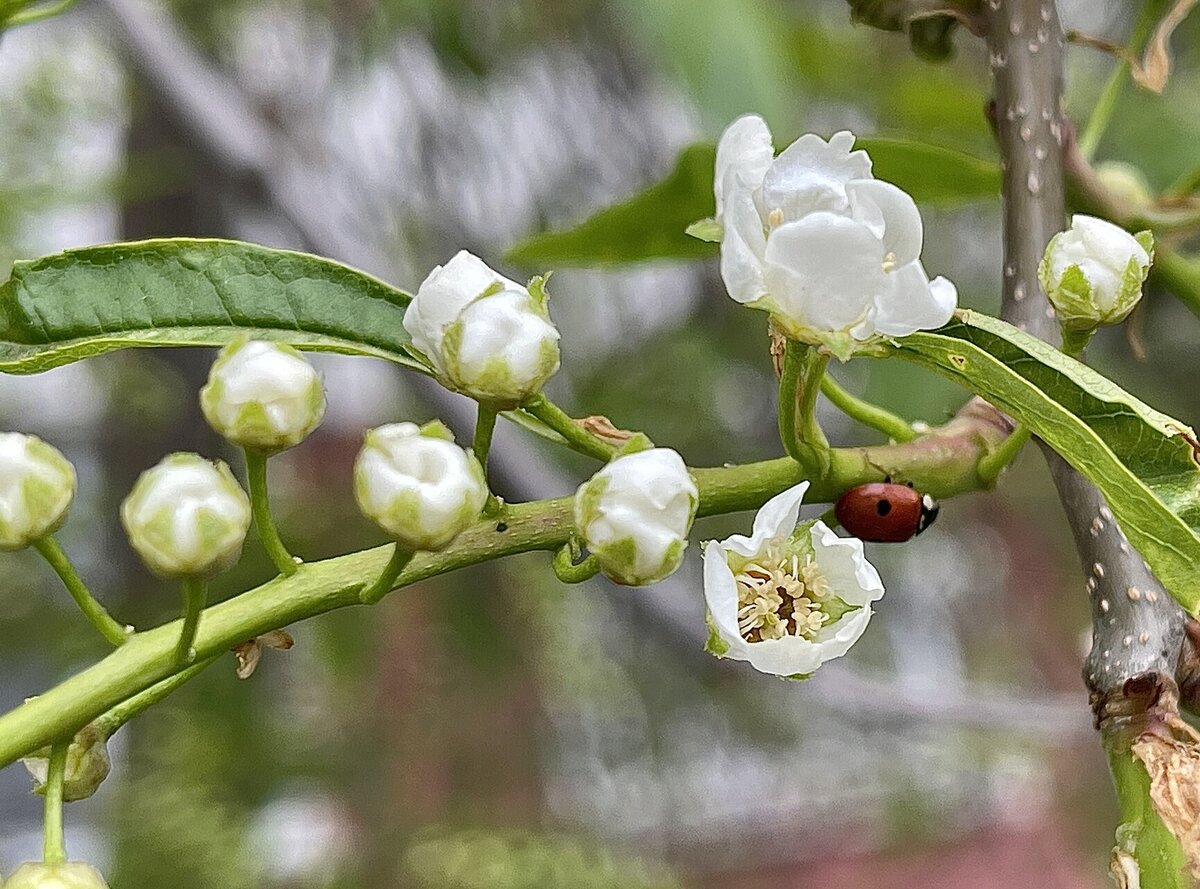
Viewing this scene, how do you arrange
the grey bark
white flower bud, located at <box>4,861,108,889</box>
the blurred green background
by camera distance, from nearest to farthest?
1. white flower bud, located at <box>4,861,108,889</box>
2. the grey bark
3. the blurred green background

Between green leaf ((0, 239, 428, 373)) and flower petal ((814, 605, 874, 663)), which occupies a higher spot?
green leaf ((0, 239, 428, 373))

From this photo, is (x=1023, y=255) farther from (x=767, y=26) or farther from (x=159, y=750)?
(x=159, y=750)

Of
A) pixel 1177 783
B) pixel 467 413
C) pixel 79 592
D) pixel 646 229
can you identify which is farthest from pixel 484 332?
pixel 467 413

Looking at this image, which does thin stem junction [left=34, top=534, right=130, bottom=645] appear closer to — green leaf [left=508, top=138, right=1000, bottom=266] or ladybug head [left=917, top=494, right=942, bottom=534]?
ladybug head [left=917, top=494, right=942, bottom=534]

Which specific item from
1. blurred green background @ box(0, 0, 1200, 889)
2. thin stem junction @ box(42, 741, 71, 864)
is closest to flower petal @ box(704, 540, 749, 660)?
thin stem junction @ box(42, 741, 71, 864)

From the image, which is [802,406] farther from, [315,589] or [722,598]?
[315,589]

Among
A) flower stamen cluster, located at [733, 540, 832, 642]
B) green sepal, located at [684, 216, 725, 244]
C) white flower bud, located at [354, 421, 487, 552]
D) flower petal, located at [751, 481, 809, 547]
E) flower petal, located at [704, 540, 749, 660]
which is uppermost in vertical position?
green sepal, located at [684, 216, 725, 244]

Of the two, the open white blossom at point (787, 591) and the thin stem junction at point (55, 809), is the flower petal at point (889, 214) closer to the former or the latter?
the open white blossom at point (787, 591)
